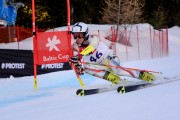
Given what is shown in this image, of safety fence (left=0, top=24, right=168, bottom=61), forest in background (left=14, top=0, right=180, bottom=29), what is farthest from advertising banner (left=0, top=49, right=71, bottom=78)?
forest in background (left=14, top=0, right=180, bottom=29)

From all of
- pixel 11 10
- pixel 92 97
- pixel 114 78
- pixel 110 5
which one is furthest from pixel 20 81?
pixel 110 5

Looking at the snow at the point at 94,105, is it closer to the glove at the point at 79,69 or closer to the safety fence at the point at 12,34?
the glove at the point at 79,69

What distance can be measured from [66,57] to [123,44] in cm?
→ 1285

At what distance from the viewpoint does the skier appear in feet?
28.5

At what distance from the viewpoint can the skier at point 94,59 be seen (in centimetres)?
870

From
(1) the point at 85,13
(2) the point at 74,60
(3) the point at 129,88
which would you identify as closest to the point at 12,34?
(1) the point at 85,13

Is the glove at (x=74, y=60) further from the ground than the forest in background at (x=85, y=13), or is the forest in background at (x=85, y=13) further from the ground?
the forest in background at (x=85, y=13)

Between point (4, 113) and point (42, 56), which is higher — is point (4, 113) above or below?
below

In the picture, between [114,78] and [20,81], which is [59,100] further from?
[20,81]

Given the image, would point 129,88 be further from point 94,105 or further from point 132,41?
point 132,41

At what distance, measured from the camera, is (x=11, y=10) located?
66.6 feet

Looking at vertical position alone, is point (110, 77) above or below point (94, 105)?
above

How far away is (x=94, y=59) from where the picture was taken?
9.27 meters

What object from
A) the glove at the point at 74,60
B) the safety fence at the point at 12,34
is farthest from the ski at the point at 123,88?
the safety fence at the point at 12,34
